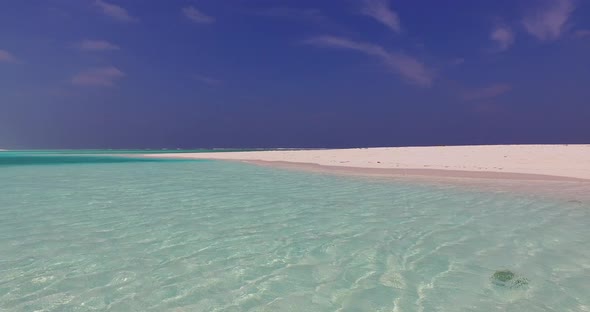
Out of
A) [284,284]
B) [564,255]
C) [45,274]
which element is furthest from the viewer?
[564,255]

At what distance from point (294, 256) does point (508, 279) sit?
10.5 feet

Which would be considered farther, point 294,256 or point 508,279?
point 294,256

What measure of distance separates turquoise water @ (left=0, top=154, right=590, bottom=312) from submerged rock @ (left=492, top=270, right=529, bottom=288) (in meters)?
0.04

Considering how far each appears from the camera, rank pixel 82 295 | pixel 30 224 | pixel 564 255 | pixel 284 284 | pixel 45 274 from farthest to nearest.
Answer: pixel 30 224 → pixel 564 255 → pixel 45 274 → pixel 284 284 → pixel 82 295

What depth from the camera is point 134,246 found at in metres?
6.27

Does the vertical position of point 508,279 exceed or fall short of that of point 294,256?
it exceeds it

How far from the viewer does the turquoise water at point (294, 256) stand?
4117mm

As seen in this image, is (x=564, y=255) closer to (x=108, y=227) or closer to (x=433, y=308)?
(x=433, y=308)

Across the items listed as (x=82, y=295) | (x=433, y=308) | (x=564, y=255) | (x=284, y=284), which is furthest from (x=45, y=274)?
(x=564, y=255)

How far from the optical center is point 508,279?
4695 millimetres

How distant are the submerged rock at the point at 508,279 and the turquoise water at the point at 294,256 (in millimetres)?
39

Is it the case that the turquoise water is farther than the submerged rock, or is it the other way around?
the submerged rock

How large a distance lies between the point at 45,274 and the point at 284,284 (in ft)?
11.6

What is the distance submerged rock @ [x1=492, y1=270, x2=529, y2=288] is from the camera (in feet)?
14.8
